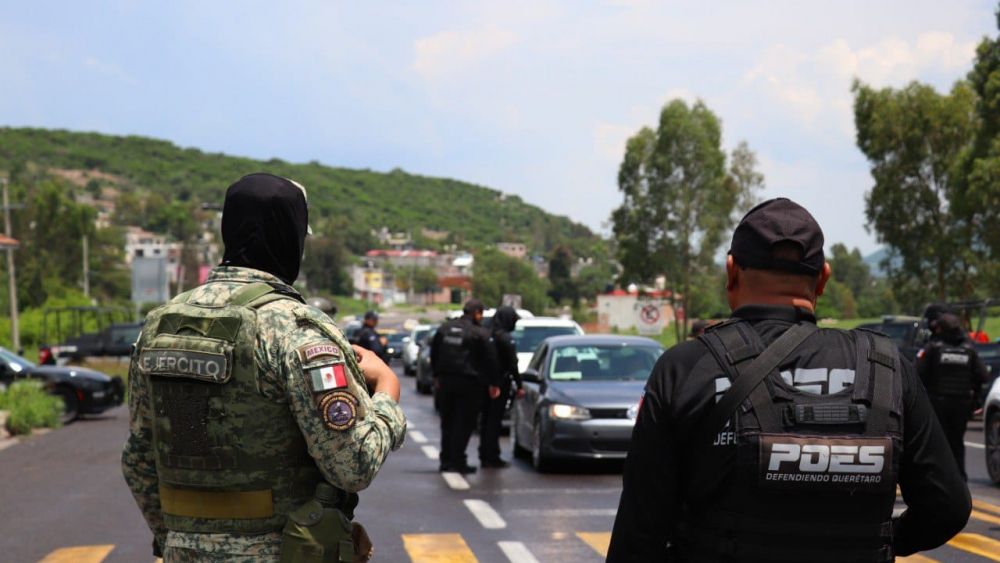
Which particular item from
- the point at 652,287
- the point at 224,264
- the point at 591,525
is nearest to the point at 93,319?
the point at 652,287

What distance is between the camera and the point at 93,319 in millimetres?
74438

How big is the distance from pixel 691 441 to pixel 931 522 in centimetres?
61

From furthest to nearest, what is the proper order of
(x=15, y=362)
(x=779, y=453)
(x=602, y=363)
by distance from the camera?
(x=15, y=362) → (x=602, y=363) → (x=779, y=453)

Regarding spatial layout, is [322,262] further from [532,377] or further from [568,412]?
[568,412]

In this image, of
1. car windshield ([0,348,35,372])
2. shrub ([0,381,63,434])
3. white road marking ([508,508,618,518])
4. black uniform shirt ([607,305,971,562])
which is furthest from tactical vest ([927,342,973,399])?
car windshield ([0,348,35,372])

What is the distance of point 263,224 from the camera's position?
3617 mm

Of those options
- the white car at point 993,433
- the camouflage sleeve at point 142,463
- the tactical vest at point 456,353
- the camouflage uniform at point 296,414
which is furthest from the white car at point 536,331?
the camouflage uniform at point 296,414

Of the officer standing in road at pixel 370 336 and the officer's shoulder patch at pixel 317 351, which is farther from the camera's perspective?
the officer standing in road at pixel 370 336

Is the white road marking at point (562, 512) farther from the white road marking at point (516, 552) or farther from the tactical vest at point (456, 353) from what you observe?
the tactical vest at point (456, 353)

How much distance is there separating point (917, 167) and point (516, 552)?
32814 mm

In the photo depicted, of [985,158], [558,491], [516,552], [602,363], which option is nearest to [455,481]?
[558,491]

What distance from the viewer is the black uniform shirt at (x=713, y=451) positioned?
302 cm

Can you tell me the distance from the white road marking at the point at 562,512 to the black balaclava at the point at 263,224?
750 centimetres

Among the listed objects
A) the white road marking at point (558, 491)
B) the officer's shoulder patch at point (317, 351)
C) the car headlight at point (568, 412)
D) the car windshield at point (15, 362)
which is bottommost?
the car windshield at point (15, 362)
